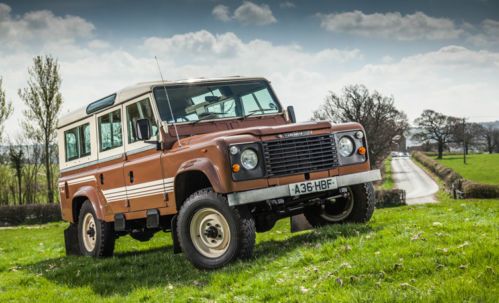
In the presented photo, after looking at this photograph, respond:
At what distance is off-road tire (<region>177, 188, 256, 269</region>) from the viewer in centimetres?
713

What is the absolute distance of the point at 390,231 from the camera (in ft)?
25.0

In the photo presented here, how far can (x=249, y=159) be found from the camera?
287 inches

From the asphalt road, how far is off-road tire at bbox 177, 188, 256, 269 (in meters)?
46.2

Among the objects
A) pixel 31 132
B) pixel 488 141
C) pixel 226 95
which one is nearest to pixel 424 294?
pixel 226 95

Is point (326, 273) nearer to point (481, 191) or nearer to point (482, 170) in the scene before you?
point (481, 191)

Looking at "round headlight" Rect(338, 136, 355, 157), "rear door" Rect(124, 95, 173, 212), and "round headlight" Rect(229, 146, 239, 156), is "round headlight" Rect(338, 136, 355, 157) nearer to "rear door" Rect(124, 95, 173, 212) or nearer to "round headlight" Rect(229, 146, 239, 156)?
"round headlight" Rect(229, 146, 239, 156)

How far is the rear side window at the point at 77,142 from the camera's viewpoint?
36.2 ft

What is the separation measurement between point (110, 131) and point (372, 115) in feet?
193

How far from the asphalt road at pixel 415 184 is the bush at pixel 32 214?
3041cm

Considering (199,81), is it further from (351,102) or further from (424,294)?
(351,102)

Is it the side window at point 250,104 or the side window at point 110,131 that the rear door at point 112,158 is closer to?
the side window at point 110,131

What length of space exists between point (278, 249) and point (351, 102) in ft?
201

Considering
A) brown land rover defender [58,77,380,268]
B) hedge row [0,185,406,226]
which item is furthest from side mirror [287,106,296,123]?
hedge row [0,185,406,226]

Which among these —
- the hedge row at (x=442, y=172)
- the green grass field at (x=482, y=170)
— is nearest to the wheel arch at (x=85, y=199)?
the hedge row at (x=442, y=172)
